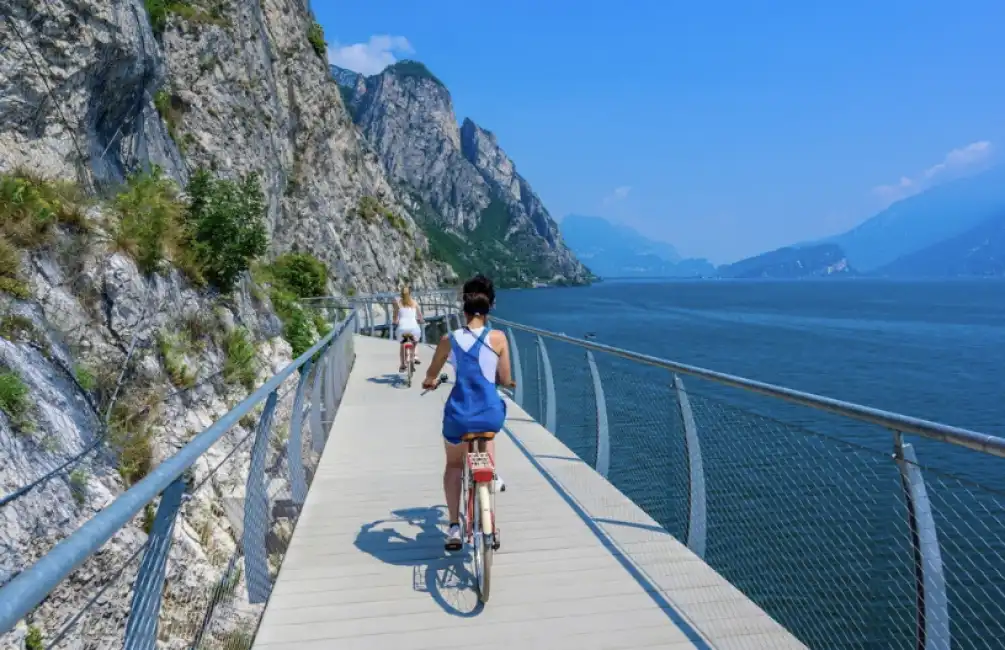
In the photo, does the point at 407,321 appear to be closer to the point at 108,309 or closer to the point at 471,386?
the point at 108,309

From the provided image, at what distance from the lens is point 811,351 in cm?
4369

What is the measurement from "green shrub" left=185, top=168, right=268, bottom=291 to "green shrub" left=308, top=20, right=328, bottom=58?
50.0m

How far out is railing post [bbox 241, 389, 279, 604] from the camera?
3715 millimetres

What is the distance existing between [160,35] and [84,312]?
76.0 ft

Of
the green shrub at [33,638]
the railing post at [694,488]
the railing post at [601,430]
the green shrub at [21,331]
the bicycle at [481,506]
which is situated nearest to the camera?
the bicycle at [481,506]

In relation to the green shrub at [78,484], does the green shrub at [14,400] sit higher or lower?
higher

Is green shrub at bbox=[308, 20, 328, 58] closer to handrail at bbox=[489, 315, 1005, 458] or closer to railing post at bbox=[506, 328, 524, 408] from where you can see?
railing post at bbox=[506, 328, 524, 408]

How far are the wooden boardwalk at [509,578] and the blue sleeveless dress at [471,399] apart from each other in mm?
936

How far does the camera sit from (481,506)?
404 centimetres

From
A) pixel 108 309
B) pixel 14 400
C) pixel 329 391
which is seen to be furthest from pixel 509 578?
pixel 108 309

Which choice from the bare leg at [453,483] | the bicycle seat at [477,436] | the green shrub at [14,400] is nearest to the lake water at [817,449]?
the bicycle seat at [477,436]

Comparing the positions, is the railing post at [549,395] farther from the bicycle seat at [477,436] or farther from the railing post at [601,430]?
the bicycle seat at [477,436]

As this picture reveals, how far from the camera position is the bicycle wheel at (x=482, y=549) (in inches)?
150

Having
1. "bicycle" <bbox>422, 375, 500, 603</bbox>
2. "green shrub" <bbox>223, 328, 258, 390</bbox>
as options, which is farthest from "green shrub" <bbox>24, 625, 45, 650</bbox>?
"green shrub" <bbox>223, 328, 258, 390</bbox>
